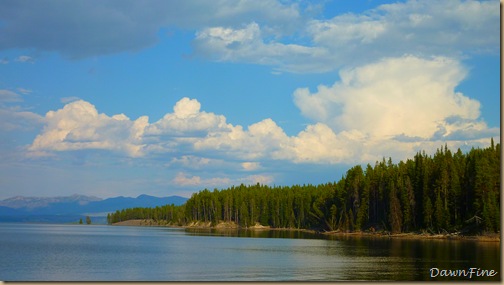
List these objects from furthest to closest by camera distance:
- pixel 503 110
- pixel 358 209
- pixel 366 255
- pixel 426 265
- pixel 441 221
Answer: pixel 358 209 < pixel 441 221 < pixel 366 255 < pixel 426 265 < pixel 503 110

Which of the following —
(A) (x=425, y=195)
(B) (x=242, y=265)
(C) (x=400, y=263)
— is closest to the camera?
(C) (x=400, y=263)

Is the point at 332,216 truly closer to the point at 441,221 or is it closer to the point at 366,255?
the point at 441,221

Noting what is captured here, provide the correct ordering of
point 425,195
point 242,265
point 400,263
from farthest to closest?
point 425,195
point 242,265
point 400,263

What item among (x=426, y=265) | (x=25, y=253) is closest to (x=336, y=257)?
(x=426, y=265)

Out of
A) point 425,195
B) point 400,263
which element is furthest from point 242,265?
point 425,195

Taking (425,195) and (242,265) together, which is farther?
(425,195)

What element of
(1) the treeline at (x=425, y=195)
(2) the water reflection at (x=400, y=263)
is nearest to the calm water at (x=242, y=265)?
(2) the water reflection at (x=400, y=263)

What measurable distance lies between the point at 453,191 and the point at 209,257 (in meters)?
71.4

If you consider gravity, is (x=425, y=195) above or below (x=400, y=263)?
above

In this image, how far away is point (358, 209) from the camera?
174m

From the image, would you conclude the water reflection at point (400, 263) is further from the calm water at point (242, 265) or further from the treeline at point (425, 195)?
the treeline at point (425, 195)

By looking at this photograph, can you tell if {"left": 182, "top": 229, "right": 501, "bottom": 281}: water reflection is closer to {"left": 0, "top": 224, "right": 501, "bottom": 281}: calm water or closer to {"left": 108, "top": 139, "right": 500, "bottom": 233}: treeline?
{"left": 0, "top": 224, "right": 501, "bottom": 281}: calm water

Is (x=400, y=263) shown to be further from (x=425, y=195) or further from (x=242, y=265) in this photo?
(x=425, y=195)

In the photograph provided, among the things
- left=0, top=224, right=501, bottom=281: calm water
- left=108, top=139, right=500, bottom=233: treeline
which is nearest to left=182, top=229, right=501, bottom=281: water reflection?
left=0, top=224, right=501, bottom=281: calm water
